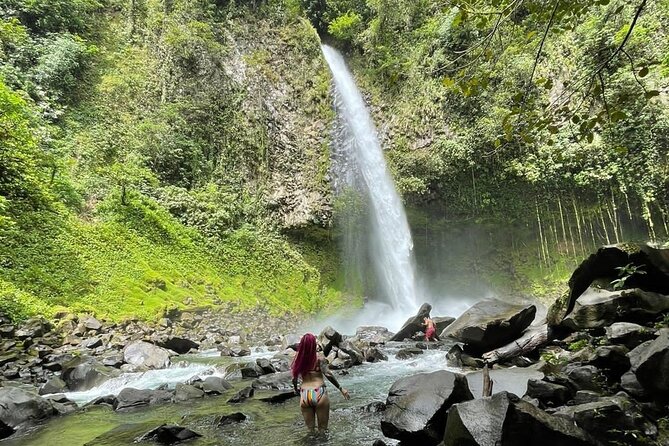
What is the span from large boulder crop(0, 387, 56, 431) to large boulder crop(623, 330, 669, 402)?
7.68 meters

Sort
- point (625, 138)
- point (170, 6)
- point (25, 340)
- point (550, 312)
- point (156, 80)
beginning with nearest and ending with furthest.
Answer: point (550, 312), point (25, 340), point (625, 138), point (156, 80), point (170, 6)

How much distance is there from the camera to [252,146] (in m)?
21.5

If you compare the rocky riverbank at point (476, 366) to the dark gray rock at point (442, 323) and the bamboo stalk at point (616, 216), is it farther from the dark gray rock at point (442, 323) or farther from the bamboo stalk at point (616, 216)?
the bamboo stalk at point (616, 216)

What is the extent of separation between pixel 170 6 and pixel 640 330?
2638 cm

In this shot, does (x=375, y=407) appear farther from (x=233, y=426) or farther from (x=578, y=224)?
(x=578, y=224)

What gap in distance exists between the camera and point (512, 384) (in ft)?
19.3

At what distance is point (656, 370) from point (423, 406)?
92.0 inches

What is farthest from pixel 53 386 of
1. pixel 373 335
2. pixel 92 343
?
pixel 373 335

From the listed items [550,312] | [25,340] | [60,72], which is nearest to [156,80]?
[60,72]

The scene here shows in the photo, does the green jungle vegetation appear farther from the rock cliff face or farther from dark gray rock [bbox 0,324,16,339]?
dark gray rock [bbox 0,324,16,339]

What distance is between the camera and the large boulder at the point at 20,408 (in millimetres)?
5700

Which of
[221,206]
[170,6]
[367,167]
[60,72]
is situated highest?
[170,6]

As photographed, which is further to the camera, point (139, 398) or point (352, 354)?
point (352, 354)

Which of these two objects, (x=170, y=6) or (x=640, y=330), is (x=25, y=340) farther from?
(x=170, y=6)
